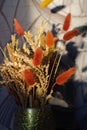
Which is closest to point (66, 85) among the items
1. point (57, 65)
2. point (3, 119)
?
point (57, 65)

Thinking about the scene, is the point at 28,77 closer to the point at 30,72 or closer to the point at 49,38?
the point at 30,72

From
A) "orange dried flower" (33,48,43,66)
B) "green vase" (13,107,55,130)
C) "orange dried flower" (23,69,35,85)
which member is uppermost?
"orange dried flower" (33,48,43,66)

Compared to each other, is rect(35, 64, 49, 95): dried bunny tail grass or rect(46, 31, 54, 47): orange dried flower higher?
rect(46, 31, 54, 47): orange dried flower

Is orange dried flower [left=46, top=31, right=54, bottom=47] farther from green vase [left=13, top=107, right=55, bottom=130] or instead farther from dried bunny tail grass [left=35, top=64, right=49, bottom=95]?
green vase [left=13, top=107, right=55, bottom=130]

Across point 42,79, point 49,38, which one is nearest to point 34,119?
point 42,79

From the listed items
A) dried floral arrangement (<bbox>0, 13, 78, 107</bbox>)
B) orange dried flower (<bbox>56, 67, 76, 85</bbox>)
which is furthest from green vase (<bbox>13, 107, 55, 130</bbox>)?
orange dried flower (<bbox>56, 67, 76, 85</bbox>)

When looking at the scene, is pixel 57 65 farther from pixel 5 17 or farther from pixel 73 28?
pixel 5 17

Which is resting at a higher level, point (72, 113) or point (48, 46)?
point (48, 46)

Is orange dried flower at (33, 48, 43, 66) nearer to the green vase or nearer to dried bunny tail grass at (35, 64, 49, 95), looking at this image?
dried bunny tail grass at (35, 64, 49, 95)

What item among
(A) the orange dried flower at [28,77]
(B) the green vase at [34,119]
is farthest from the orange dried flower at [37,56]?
(B) the green vase at [34,119]
